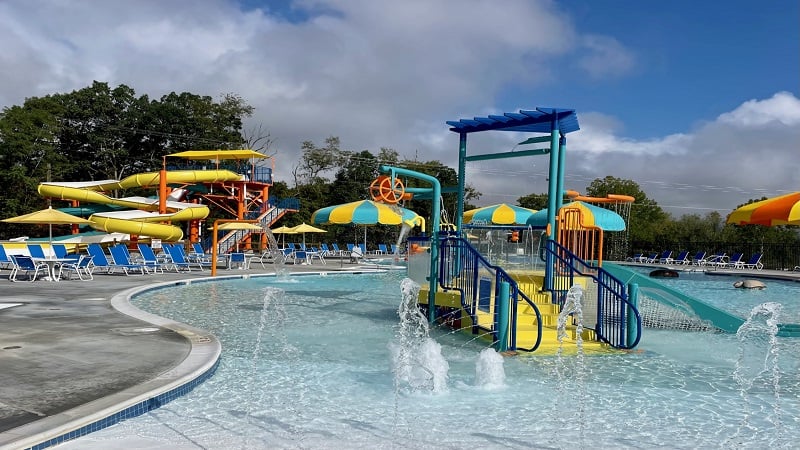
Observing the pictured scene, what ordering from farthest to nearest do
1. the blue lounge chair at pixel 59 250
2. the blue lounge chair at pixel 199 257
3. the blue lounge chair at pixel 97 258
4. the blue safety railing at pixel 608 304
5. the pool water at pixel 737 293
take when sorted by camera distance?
the blue lounge chair at pixel 199 257 < the blue lounge chair at pixel 59 250 < the blue lounge chair at pixel 97 258 < the pool water at pixel 737 293 < the blue safety railing at pixel 608 304

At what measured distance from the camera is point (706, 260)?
109 feet

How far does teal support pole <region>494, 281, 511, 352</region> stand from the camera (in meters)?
7.99

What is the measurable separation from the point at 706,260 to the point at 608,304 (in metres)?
27.7

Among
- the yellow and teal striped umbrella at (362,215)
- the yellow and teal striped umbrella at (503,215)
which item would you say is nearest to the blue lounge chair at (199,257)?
the yellow and teal striped umbrella at (362,215)

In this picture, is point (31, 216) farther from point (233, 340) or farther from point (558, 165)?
point (558, 165)

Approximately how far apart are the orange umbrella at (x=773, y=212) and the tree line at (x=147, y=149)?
31570mm

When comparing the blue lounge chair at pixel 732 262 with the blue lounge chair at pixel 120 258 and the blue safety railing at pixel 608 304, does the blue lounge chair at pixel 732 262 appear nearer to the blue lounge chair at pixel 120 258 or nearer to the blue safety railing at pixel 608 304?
the blue safety railing at pixel 608 304

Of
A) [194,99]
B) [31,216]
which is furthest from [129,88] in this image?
[31,216]

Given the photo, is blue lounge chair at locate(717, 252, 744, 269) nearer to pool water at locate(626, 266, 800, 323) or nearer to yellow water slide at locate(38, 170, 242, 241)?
pool water at locate(626, 266, 800, 323)

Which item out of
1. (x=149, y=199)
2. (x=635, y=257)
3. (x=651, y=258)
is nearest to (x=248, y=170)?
(x=149, y=199)

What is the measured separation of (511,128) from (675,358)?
439cm

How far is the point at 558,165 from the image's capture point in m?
9.95

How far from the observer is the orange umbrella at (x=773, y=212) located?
856 centimetres

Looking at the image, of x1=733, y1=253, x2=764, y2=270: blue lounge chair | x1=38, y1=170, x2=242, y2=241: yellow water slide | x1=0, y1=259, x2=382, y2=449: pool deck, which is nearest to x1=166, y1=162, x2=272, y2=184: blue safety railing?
x1=38, y1=170, x2=242, y2=241: yellow water slide
